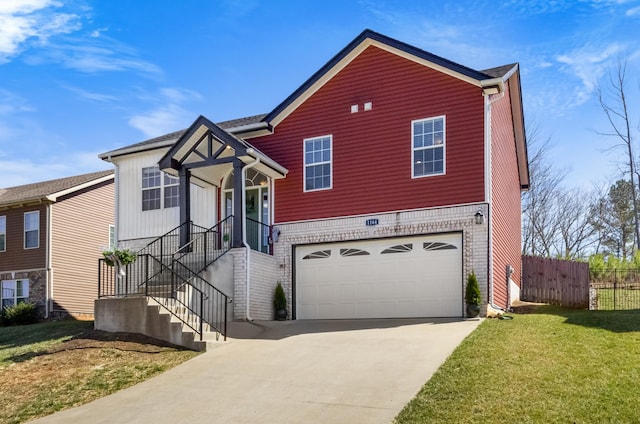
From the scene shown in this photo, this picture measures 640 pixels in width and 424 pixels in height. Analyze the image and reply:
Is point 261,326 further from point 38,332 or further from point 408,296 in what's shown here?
point 38,332

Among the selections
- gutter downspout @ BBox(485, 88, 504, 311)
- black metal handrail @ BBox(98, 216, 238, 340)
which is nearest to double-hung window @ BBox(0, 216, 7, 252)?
black metal handrail @ BBox(98, 216, 238, 340)

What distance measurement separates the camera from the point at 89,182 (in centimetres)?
2766

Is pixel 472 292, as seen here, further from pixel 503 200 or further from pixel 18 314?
pixel 18 314

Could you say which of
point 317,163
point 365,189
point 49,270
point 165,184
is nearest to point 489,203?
point 365,189

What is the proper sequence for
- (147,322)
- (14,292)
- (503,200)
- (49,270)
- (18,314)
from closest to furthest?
(147,322), (503,200), (18,314), (49,270), (14,292)

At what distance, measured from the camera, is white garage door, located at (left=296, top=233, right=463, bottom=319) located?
617 inches

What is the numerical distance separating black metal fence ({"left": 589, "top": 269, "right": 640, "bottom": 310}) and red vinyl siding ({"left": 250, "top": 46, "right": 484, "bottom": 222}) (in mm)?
6856

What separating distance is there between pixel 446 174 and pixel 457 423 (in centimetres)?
904

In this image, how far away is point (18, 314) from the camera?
77.3 ft

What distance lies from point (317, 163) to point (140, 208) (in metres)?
6.41

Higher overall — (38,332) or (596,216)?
(596,216)

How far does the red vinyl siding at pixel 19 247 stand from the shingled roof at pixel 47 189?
0.43 m

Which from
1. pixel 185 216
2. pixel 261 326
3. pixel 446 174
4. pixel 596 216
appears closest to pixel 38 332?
pixel 185 216

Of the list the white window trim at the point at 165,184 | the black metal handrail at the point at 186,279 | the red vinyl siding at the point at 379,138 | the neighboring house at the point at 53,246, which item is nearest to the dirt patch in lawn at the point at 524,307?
the red vinyl siding at the point at 379,138
